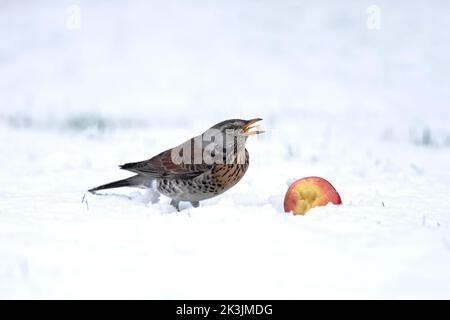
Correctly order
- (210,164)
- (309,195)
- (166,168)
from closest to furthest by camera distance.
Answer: (309,195) < (210,164) < (166,168)

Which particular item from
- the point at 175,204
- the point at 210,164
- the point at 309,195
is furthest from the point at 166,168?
the point at 309,195

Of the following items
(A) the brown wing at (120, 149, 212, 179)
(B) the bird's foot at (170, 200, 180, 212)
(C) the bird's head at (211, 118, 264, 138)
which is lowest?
(B) the bird's foot at (170, 200, 180, 212)

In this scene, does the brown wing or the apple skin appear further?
the brown wing

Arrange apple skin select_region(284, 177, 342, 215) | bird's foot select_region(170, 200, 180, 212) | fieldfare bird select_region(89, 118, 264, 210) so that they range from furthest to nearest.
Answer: bird's foot select_region(170, 200, 180, 212) < fieldfare bird select_region(89, 118, 264, 210) < apple skin select_region(284, 177, 342, 215)

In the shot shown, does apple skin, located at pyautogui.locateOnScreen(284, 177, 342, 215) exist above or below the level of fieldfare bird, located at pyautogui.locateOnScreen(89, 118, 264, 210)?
below

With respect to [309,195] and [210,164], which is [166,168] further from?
[309,195]

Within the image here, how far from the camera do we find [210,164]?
22.5ft

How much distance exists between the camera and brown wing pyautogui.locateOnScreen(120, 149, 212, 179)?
690 centimetres

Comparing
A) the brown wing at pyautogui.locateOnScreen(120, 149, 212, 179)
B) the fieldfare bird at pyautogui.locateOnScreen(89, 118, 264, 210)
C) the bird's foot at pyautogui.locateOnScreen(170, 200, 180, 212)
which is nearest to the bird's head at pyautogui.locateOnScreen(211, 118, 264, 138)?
the fieldfare bird at pyautogui.locateOnScreen(89, 118, 264, 210)

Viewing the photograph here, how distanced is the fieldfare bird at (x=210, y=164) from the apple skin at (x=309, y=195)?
0.59m

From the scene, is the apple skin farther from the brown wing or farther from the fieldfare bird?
the brown wing

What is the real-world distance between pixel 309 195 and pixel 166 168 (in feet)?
4.79

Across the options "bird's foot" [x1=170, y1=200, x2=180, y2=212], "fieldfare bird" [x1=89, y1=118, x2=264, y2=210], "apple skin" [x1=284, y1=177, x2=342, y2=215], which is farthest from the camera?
"bird's foot" [x1=170, y1=200, x2=180, y2=212]

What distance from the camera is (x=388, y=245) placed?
5.46 metres
